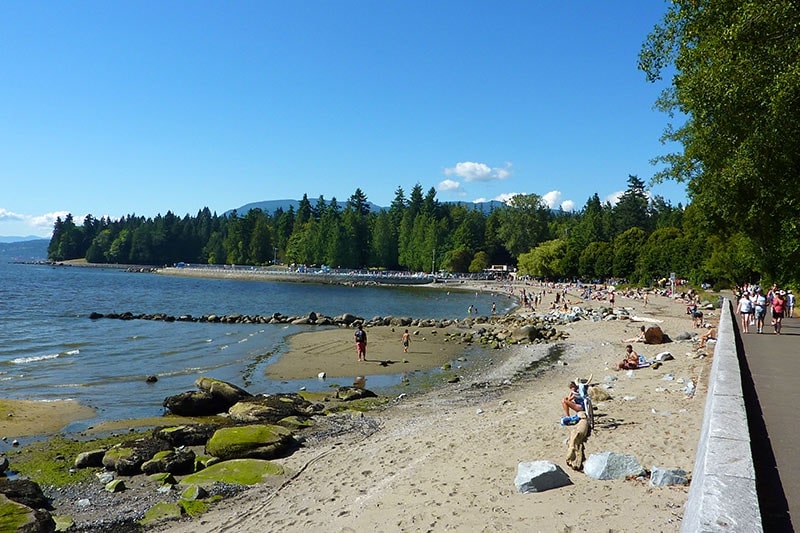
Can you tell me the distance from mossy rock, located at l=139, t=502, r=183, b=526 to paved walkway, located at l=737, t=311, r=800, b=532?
905 centimetres

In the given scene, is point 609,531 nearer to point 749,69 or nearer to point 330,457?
point 330,457

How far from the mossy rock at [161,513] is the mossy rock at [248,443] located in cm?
253

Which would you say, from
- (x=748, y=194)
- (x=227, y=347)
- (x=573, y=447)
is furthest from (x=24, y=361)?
(x=748, y=194)

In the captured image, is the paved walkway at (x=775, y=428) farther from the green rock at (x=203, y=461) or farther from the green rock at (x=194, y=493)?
the green rock at (x=203, y=461)

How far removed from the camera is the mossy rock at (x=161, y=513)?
981 cm

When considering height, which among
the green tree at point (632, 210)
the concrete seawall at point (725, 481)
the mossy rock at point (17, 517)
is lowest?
the mossy rock at point (17, 517)

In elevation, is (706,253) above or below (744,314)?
above

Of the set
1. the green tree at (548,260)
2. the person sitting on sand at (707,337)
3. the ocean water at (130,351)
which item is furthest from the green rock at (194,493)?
the green tree at (548,260)

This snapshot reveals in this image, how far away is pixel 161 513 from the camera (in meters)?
10.0

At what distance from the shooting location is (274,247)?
15688 centimetres

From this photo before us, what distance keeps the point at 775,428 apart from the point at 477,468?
4.53 meters

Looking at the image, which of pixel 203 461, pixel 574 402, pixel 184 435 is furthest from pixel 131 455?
pixel 574 402

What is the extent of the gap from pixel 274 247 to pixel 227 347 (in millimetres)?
126189

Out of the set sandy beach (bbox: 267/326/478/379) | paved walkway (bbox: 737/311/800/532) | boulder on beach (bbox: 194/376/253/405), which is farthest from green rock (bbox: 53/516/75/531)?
sandy beach (bbox: 267/326/478/379)
